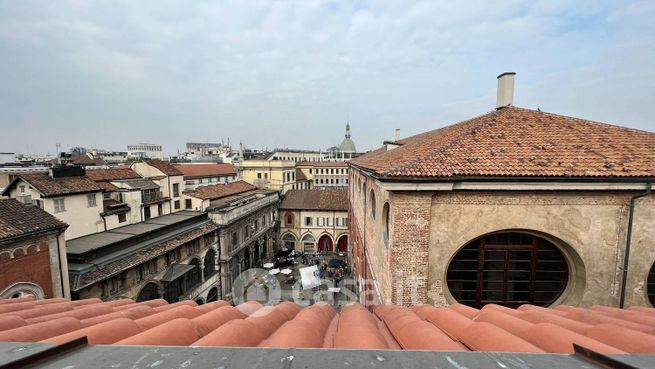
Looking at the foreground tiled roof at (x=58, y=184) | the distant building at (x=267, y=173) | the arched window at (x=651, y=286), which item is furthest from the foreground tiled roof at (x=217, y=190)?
the arched window at (x=651, y=286)

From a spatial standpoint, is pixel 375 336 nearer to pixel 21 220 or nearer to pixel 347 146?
pixel 21 220

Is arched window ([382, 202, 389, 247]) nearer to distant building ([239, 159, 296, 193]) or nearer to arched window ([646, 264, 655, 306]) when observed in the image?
arched window ([646, 264, 655, 306])

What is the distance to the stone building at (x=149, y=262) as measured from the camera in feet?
43.1

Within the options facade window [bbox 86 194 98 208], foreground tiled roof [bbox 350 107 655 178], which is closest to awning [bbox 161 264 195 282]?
facade window [bbox 86 194 98 208]

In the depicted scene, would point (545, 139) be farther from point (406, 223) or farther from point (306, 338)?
point (306, 338)

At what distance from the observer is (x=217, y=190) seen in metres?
31.6

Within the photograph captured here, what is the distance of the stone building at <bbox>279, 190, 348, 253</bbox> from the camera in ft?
118

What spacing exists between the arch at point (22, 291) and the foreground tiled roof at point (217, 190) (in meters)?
16.1

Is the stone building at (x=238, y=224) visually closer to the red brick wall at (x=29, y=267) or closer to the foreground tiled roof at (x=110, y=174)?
the foreground tiled roof at (x=110, y=174)

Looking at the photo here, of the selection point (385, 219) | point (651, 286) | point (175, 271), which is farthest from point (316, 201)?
point (651, 286)

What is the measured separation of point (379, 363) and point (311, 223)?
117 ft

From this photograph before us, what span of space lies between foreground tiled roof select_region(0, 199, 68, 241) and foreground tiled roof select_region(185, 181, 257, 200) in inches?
584

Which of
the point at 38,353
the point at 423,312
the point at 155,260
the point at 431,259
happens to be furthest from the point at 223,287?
the point at 38,353

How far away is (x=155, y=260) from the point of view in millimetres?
16125
